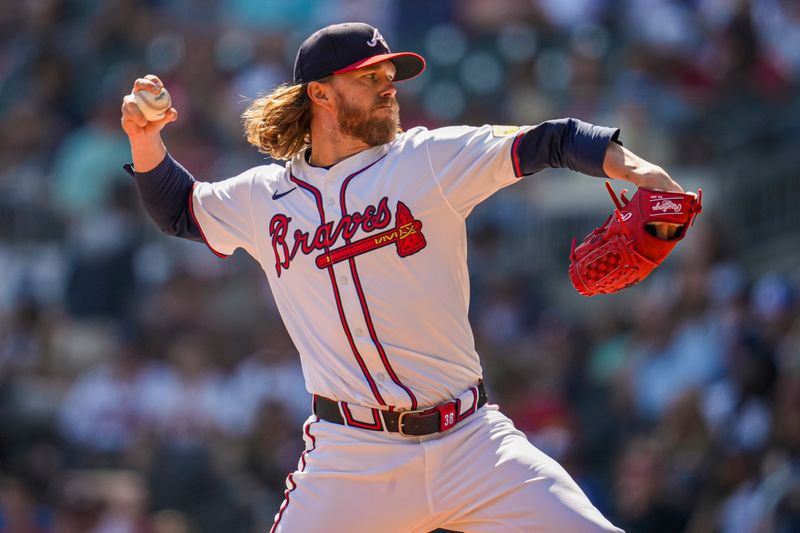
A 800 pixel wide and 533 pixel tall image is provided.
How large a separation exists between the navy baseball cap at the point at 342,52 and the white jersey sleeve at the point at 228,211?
0.39 metres

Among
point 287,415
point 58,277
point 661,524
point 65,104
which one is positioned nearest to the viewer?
point 661,524

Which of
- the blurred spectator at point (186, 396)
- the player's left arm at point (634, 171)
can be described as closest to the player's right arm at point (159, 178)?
the player's left arm at point (634, 171)

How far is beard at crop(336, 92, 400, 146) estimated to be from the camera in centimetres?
433

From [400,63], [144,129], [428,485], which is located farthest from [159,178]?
[428,485]

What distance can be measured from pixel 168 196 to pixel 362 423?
107 cm

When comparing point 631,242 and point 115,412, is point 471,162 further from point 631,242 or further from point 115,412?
point 115,412

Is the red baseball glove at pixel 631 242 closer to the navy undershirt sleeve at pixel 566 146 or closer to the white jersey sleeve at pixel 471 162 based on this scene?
the navy undershirt sleeve at pixel 566 146

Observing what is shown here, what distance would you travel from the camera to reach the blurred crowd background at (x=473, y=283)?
7.48m

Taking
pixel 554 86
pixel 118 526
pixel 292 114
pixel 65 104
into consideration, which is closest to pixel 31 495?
pixel 118 526

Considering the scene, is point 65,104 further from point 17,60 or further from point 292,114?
point 292,114

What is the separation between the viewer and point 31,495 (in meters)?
8.86

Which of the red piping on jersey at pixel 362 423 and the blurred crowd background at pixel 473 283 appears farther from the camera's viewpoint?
the blurred crowd background at pixel 473 283

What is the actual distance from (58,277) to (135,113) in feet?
20.8

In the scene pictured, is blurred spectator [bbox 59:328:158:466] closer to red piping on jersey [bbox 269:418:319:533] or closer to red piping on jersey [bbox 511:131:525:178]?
red piping on jersey [bbox 269:418:319:533]
